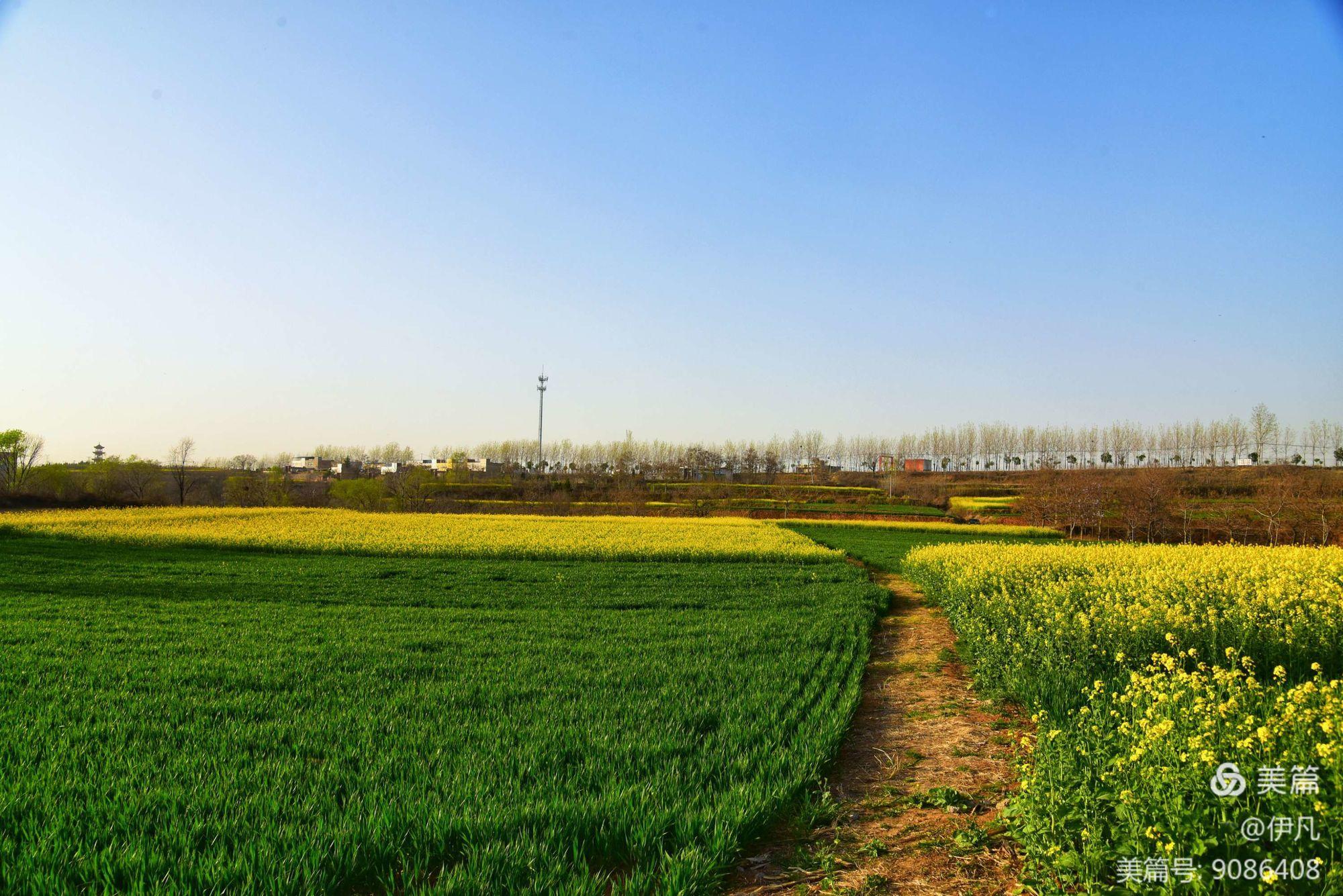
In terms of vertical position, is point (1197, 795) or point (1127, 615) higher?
point (1197, 795)

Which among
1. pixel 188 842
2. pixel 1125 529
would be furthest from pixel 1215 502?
pixel 188 842

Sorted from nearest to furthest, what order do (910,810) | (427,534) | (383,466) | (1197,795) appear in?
(1197,795)
(910,810)
(427,534)
(383,466)

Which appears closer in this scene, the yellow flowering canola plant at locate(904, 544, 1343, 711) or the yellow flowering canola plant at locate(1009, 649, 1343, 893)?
the yellow flowering canola plant at locate(1009, 649, 1343, 893)

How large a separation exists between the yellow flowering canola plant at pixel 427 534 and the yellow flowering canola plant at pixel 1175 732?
17.3 metres

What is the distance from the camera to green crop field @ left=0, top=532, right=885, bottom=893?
451 cm

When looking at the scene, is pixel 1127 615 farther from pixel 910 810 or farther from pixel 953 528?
pixel 953 528

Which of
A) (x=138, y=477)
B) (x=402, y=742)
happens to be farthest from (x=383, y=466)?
(x=402, y=742)

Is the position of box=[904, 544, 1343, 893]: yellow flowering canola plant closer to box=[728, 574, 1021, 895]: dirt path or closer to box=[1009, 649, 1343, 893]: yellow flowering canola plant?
box=[1009, 649, 1343, 893]: yellow flowering canola plant

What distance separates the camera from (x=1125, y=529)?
52.3m

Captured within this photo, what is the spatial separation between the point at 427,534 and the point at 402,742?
91.4 ft

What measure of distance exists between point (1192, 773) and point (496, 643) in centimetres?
1004

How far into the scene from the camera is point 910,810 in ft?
19.7

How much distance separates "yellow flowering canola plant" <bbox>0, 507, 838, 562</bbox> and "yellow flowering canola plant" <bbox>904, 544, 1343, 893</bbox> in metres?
17.3

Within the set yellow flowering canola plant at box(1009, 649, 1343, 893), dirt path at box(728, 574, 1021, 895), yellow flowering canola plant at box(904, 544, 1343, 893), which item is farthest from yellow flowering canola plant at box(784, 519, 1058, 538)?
yellow flowering canola plant at box(1009, 649, 1343, 893)
